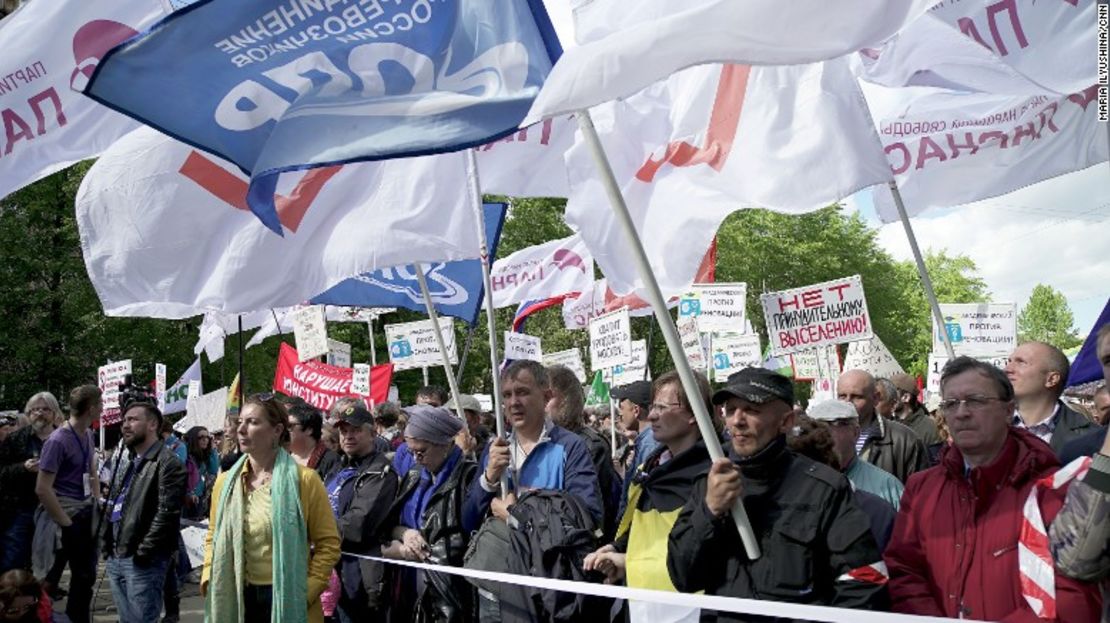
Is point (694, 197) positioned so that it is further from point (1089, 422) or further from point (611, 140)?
point (1089, 422)

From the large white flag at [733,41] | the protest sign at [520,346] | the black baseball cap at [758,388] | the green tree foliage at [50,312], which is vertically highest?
the green tree foliage at [50,312]

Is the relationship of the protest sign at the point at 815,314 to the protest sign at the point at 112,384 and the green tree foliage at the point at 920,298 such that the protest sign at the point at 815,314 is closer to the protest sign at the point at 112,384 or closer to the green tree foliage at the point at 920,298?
the protest sign at the point at 112,384

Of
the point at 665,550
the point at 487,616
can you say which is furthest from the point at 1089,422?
the point at 487,616

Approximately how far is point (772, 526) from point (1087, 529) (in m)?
1.20

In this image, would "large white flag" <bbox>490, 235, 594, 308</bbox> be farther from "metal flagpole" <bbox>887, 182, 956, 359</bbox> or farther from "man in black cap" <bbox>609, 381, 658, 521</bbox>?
"metal flagpole" <bbox>887, 182, 956, 359</bbox>

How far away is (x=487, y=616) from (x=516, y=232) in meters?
36.0

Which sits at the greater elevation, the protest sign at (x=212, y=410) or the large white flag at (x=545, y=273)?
the large white flag at (x=545, y=273)

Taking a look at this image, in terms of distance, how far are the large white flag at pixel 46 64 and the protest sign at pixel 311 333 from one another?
7.92 metres

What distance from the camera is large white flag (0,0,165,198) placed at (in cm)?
680

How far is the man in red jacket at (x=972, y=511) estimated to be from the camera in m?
3.51

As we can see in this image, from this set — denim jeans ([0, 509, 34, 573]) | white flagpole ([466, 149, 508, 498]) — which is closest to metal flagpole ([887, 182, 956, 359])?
white flagpole ([466, 149, 508, 498])

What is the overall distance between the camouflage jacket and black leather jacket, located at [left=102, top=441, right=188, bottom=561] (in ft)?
20.0

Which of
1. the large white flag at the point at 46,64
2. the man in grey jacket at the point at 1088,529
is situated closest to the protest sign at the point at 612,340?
the large white flag at the point at 46,64

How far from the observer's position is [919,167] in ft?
23.9
